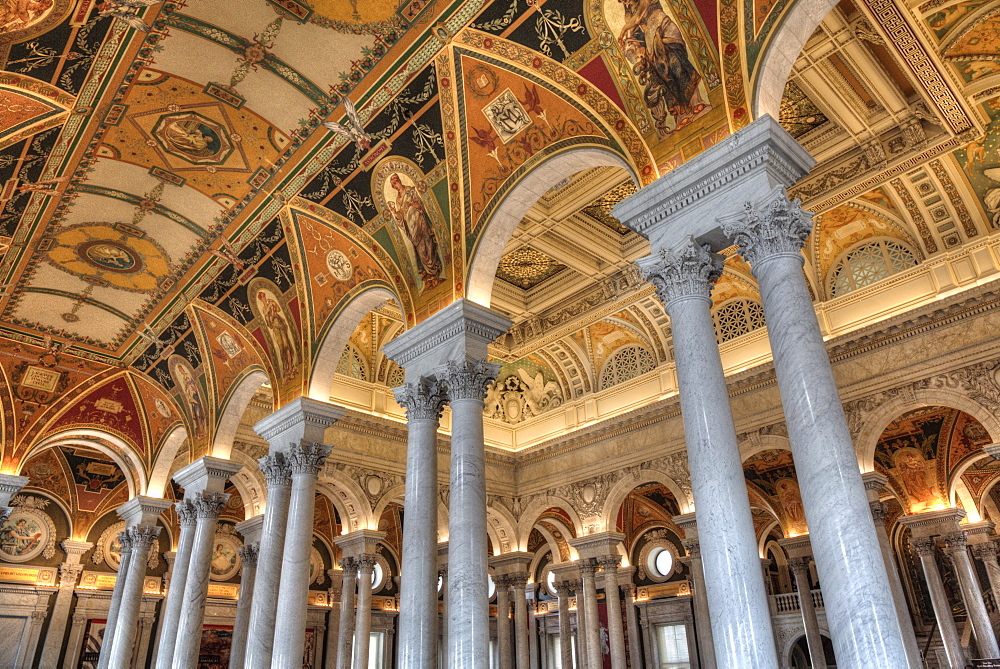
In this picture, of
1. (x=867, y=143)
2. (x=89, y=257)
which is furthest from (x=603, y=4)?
(x=89, y=257)

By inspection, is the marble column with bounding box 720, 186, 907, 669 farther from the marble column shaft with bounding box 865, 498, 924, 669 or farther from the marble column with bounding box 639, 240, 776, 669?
the marble column shaft with bounding box 865, 498, 924, 669

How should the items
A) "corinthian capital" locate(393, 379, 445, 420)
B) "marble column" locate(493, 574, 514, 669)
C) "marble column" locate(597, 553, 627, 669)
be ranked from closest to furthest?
"corinthian capital" locate(393, 379, 445, 420) → "marble column" locate(597, 553, 627, 669) → "marble column" locate(493, 574, 514, 669)

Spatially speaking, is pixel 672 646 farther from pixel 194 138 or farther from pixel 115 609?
pixel 194 138

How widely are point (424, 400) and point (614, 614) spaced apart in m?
9.15

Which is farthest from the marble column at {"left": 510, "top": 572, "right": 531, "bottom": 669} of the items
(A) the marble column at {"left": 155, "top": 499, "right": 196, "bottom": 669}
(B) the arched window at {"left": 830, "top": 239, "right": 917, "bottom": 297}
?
(B) the arched window at {"left": 830, "top": 239, "right": 917, "bottom": 297}

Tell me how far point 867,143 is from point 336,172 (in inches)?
312

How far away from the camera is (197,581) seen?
12305mm

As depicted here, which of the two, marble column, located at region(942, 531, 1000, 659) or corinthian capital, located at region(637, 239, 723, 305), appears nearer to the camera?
corinthian capital, located at region(637, 239, 723, 305)

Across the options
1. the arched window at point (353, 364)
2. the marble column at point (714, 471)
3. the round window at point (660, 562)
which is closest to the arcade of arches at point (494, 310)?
the marble column at point (714, 471)

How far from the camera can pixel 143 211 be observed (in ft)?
36.6

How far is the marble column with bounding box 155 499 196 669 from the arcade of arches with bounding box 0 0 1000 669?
0.23 feet

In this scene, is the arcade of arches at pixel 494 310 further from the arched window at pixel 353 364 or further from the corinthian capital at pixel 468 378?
the arched window at pixel 353 364

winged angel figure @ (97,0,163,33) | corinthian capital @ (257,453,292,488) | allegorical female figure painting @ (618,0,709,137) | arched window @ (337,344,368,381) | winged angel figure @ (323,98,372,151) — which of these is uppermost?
arched window @ (337,344,368,381)

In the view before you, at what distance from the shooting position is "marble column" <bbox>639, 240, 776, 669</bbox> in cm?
493
